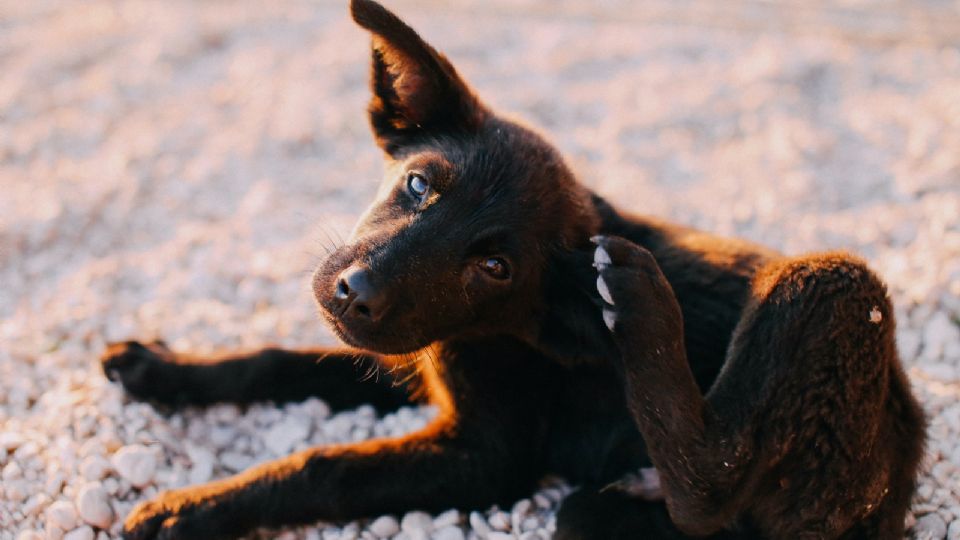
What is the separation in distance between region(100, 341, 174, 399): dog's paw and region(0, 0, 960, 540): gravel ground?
0.24 feet

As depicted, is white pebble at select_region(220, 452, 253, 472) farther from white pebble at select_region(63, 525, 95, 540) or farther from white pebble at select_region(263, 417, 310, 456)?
white pebble at select_region(63, 525, 95, 540)

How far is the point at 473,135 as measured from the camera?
11.1ft

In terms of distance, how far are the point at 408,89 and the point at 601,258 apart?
0.98 metres

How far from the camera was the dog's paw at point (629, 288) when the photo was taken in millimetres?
2899

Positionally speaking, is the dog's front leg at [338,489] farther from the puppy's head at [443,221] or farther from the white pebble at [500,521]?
the puppy's head at [443,221]

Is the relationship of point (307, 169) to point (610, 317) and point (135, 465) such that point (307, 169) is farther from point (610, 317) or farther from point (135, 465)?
point (610, 317)

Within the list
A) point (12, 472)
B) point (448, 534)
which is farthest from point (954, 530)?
point (12, 472)

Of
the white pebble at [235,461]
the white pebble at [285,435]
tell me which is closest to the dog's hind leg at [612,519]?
the white pebble at [285,435]

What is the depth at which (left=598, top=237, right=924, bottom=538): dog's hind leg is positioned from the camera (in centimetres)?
288

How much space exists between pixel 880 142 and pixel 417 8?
359 cm

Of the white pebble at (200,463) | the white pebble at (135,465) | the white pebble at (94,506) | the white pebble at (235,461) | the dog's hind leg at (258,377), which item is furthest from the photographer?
the dog's hind leg at (258,377)

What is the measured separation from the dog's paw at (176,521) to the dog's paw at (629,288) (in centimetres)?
144

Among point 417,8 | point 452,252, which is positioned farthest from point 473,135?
point 417,8

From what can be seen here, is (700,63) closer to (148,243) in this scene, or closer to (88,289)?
(148,243)
